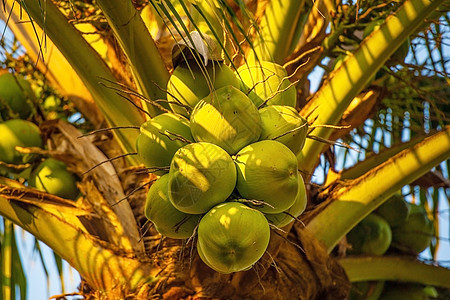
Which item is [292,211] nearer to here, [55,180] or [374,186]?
[374,186]

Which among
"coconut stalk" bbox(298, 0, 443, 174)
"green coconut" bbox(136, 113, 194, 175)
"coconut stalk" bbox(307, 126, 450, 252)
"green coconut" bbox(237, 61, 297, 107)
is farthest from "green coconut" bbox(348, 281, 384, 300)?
"green coconut" bbox(136, 113, 194, 175)

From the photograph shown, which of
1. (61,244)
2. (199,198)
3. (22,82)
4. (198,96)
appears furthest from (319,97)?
(22,82)

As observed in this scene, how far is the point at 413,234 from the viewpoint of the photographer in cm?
230

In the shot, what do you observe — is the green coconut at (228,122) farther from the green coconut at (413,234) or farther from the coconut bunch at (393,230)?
the green coconut at (413,234)

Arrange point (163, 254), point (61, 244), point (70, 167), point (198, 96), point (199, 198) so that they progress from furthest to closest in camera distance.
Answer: point (70, 167), point (61, 244), point (163, 254), point (198, 96), point (199, 198)

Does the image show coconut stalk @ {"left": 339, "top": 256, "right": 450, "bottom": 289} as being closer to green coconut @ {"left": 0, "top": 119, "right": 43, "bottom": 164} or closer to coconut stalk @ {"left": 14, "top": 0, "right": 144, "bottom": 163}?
coconut stalk @ {"left": 14, "top": 0, "right": 144, "bottom": 163}

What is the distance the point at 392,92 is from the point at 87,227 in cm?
111

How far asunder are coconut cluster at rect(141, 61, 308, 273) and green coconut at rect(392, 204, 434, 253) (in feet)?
3.78

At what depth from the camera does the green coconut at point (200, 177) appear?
3.61 feet

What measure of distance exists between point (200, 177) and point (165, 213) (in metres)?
0.14

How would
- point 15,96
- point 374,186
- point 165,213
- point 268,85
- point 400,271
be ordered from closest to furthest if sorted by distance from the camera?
point 165,213 → point 268,85 → point 374,186 → point 15,96 → point 400,271

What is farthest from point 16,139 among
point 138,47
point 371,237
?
point 371,237

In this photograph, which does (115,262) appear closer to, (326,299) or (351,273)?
(326,299)

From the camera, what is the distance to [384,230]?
2.21 meters
